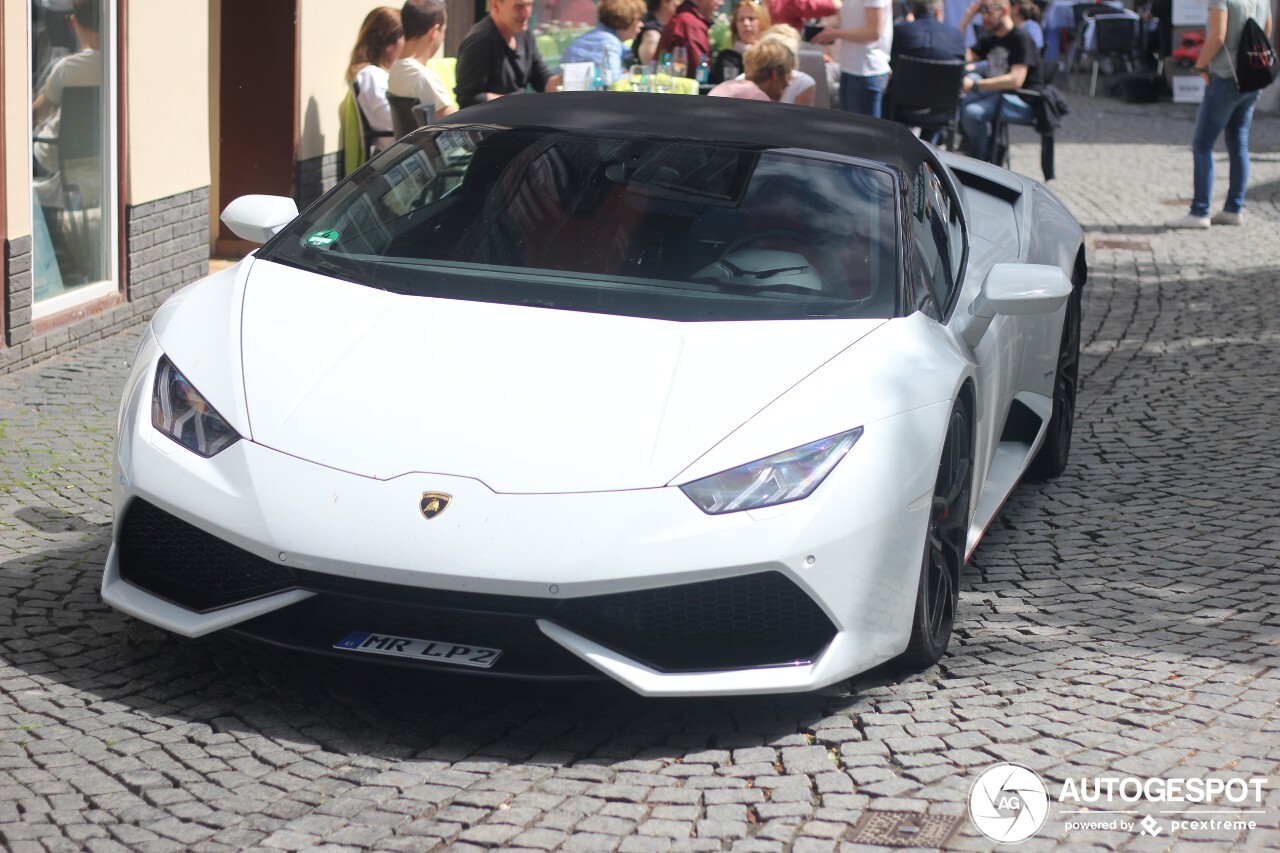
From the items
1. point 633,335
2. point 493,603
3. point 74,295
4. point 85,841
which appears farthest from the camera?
point 74,295

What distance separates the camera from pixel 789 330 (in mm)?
4242

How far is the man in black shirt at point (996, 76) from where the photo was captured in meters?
13.9

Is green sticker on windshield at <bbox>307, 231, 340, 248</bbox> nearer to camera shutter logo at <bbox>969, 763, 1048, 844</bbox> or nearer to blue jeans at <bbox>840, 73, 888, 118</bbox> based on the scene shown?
camera shutter logo at <bbox>969, 763, 1048, 844</bbox>

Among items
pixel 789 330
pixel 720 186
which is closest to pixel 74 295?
pixel 720 186

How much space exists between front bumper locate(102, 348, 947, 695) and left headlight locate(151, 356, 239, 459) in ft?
0.16

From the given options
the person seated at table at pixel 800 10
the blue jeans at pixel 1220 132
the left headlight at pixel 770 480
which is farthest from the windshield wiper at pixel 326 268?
the person seated at table at pixel 800 10

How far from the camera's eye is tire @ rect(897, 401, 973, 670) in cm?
420

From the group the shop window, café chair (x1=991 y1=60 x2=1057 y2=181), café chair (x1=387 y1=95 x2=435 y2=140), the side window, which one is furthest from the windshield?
café chair (x1=991 y1=60 x2=1057 y2=181)

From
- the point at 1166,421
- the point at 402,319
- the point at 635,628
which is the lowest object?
the point at 1166,421

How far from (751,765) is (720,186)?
1.77 meters

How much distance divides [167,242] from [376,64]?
7.56 feet

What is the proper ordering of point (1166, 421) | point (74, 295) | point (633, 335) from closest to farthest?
point (633, 335) → point (1166, 421) → point (74, 295)

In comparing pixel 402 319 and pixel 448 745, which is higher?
pixel 402 319

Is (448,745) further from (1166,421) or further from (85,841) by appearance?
(1166,421)
